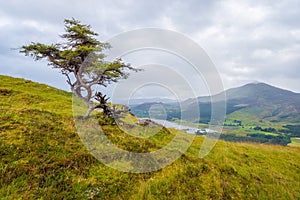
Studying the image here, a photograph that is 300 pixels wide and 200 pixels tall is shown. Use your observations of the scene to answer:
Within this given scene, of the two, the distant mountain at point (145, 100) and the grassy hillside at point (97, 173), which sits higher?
the distant mountain at point (145, 100)

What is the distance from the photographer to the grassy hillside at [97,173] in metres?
6.99

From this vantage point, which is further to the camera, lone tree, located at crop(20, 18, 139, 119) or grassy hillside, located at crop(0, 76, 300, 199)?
lone tree, located at crop(20, 18, 139, 119)

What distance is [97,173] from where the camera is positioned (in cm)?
829

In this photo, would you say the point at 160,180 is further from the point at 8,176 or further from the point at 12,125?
the point at 12,125

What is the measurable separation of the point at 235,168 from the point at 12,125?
45.9 feet

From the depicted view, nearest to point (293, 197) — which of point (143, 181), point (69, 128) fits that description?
point (143, 181)

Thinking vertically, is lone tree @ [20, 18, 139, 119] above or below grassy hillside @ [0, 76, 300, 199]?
above

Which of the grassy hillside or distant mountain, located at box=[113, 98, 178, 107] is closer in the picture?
the grassy hillside

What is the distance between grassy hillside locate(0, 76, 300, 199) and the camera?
6.99 metres

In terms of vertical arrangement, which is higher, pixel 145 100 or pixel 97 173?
pixel 145 100

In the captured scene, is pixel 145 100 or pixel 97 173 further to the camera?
pixel 145 100

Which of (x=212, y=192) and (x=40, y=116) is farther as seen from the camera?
(x=40, y=116)

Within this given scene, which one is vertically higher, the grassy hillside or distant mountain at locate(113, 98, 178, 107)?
distant mountain at locate(113, 98, 178, 107)

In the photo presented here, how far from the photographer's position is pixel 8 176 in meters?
6.77
